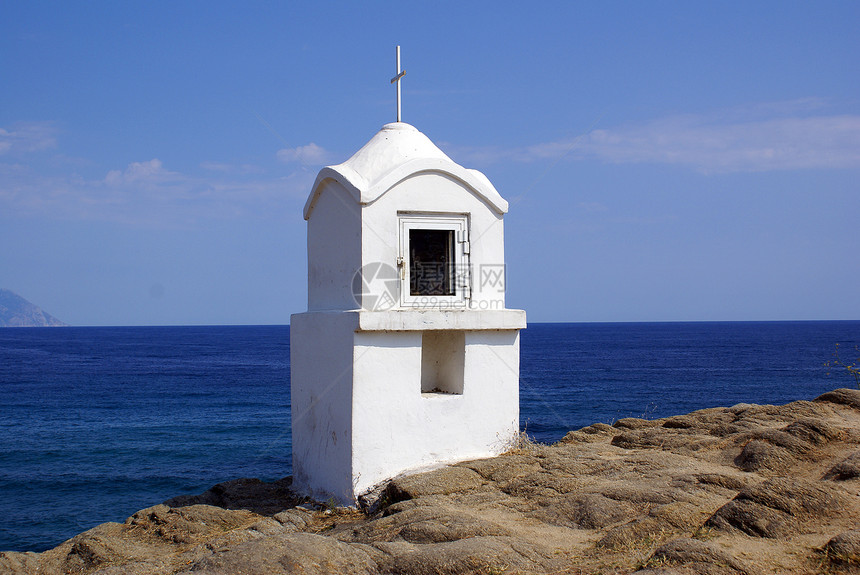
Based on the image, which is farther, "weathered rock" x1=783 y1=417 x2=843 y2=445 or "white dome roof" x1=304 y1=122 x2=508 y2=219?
"white dome roof" x1=304 y1=122 x2=508 y2=219

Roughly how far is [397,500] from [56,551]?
3.39 m

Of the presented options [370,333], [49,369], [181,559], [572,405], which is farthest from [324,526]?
[49,369]

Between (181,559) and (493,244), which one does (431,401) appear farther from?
(181,559)

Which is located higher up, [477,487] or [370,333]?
[370,333]

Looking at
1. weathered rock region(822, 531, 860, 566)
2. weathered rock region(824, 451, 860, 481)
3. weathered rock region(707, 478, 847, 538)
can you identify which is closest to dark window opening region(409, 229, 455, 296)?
weathered rock region(707, 478, 847, 538)

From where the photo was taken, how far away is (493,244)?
8984 millimetres

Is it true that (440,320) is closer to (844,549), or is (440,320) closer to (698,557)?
(698,557)

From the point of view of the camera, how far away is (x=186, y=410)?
3872 cm

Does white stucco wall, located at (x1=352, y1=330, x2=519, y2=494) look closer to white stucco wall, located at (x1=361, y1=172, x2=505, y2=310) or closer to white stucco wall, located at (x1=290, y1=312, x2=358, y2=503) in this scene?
white stucco wall, located at (x1=290, y1=312, x2=358, y2=503)

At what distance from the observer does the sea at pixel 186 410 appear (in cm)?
2197

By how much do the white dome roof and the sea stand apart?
42.4 feet

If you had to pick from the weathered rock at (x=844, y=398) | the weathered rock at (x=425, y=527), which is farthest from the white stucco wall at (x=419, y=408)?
the weathered rock at (x=844, y=398)

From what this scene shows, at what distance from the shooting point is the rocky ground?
17.3ft

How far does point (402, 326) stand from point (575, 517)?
2.76 metres
